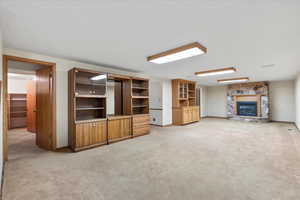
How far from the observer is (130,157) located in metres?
3.12

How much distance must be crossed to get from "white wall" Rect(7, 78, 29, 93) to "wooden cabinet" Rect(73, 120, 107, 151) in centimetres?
577

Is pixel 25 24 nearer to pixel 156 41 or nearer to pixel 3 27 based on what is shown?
pixel 3 27

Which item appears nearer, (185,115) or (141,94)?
(141,94)

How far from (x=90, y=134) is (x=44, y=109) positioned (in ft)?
4.59

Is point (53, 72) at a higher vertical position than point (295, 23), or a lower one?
lower

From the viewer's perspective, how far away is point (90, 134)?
3.72 m

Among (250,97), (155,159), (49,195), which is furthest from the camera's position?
(250,97)

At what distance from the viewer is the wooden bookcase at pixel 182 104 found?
7.00 meters

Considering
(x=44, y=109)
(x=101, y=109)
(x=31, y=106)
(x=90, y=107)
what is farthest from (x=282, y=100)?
(x=31, y=106)

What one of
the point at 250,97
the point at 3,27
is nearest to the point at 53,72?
the point at 3,27

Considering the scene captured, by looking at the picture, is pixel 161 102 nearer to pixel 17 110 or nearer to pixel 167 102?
pixel 167 102

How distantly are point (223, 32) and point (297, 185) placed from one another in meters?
2.52

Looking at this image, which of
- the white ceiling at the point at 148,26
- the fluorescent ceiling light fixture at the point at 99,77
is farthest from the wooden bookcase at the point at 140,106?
the white ceiling at the point at 148,26

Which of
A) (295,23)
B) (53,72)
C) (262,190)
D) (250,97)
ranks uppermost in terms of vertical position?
(295,23)
